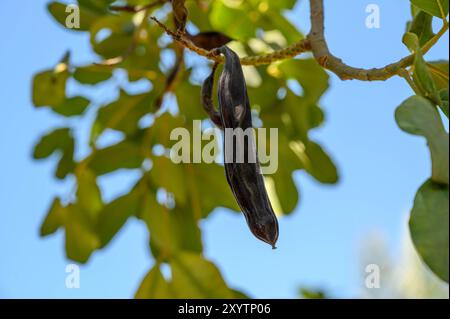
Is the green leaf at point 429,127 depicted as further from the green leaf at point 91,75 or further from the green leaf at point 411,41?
the green leaf at point 91,75

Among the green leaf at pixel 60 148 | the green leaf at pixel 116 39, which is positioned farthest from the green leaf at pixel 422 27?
the green leaf at pixel 60 148

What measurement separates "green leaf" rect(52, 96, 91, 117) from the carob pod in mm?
930

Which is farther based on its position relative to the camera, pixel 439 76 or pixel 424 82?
pixel 439 76

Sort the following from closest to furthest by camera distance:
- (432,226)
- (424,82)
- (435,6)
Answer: (432,226)
(424,82)
(435,6)

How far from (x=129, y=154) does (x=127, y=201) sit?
0.34 ft

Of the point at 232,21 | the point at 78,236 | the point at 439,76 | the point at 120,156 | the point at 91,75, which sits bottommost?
the point at 78,236

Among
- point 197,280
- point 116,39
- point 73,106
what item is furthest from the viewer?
point 73,106

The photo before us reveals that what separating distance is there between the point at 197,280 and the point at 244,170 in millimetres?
596

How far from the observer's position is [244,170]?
0.68m

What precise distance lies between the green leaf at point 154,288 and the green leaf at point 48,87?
1.39 feet

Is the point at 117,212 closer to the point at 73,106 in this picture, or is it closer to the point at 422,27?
the point at 73,106

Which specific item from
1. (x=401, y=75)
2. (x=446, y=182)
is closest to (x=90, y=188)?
(x=401, y=75)

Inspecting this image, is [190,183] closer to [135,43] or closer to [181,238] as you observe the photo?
[181,238]

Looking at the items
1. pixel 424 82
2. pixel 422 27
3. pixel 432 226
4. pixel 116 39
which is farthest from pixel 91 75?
pixel 432 226
